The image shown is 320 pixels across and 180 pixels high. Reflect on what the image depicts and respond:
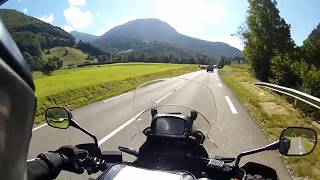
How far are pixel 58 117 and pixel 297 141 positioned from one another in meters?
1.89

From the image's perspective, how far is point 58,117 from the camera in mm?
3551

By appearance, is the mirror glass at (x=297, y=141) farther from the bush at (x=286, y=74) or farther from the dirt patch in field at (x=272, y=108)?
the bush at (x=286, y=74)

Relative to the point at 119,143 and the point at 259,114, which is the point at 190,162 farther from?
the point at 259,114

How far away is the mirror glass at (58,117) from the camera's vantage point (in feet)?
11.3

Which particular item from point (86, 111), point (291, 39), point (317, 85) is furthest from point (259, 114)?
point (291, 39)

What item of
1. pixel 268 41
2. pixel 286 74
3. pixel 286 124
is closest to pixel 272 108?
pixel 286 124

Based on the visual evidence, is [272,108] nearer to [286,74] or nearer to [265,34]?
[286,74]

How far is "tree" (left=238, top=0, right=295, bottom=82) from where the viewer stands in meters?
50.1

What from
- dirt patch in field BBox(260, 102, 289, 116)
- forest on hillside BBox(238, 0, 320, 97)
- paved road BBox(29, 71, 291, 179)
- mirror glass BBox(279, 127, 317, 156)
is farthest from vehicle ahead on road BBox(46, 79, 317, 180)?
forest on hillside BBox(238, 0, 320, 97)

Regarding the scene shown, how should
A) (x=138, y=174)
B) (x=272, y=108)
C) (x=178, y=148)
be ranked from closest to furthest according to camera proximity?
(x=138, y=174) < (x=178, y=148) < (x=272, y=108)

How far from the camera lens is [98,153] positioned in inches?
127

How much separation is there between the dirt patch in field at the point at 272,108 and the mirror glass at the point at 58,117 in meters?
13.5

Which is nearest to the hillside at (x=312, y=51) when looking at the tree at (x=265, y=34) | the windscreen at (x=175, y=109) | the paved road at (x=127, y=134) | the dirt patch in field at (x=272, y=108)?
the tree at (x=265, y=34)

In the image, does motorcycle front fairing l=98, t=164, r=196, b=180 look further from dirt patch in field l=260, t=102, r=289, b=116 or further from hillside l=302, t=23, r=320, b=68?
hillside l=302, t=23, r=320, b=68
